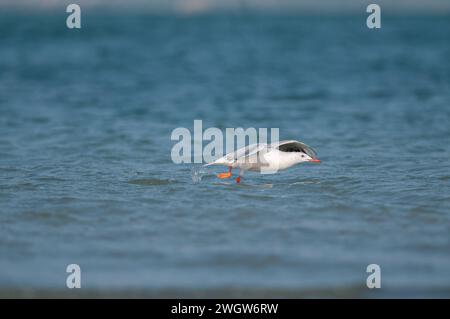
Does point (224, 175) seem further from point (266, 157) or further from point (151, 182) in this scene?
point (151, 182)

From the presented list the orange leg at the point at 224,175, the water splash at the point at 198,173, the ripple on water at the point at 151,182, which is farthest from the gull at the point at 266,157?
the ripple on water at the point at 151,182

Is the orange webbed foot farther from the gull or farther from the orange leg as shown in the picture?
the gull

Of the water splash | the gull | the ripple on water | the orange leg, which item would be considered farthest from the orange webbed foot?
the ripple on water

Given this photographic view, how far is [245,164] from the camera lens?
9.17m

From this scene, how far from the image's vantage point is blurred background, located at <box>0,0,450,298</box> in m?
6.21

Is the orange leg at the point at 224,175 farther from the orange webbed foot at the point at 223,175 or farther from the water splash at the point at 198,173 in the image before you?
the water splash at the point at 198,173

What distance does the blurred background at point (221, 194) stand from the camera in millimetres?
6211

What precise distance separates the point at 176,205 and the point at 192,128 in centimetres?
658

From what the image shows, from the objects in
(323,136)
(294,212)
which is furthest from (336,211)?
(323,136)

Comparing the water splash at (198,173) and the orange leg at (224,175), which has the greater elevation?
the water splash at (198,173)

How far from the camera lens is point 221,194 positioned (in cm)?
873

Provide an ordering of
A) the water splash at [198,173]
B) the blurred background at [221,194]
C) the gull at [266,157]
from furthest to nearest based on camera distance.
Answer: the water splash at [198,173], the gull at [266,157], the blurred background at [221,194]
